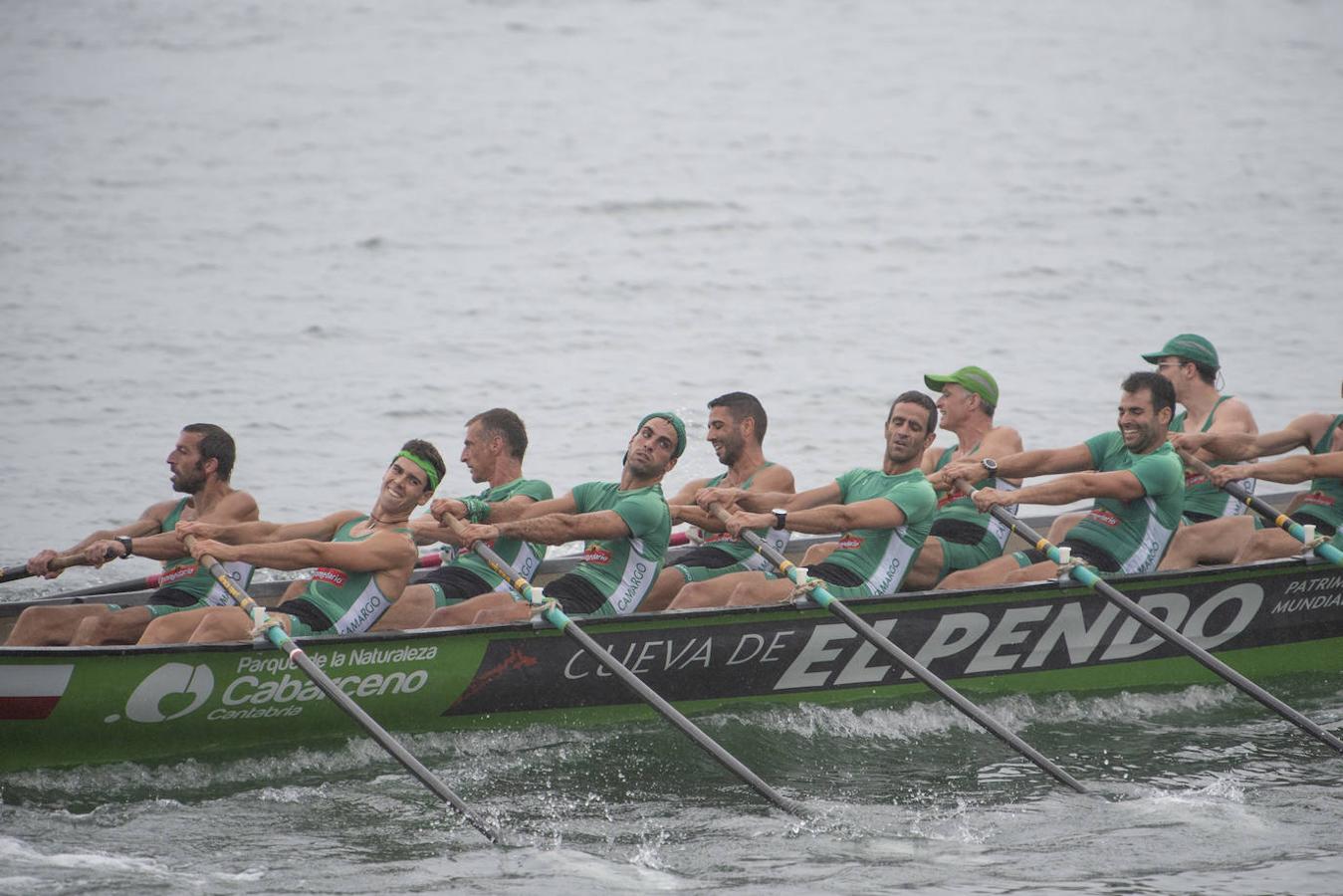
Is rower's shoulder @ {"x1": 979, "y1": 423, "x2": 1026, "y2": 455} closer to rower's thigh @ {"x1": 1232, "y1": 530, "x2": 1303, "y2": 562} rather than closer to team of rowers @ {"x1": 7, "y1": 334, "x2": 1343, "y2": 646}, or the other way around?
team of rowers @ {"x1": 7, "y1": 334, "x2": 1343, "y2": 646}

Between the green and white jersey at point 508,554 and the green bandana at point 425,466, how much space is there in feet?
2.92

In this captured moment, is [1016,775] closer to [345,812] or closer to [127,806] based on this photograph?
[345,812]

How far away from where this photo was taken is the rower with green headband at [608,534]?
10.3 meters

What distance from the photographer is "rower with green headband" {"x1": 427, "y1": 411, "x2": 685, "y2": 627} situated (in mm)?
10320

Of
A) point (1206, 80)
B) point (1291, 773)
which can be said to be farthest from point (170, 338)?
point (1206, 80)

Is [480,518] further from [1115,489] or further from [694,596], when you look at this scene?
[1115,489]

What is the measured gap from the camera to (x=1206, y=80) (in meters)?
41.3

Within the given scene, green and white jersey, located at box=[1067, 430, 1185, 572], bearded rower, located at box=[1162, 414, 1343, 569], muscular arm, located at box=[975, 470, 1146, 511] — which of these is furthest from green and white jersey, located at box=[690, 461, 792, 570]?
bearded rower, located at box=[1162, 414, 1343, 569]

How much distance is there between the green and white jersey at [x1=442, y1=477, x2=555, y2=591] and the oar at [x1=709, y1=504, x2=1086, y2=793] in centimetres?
143

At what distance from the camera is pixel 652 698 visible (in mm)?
9695

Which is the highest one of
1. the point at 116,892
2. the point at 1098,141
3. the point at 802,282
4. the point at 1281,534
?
the point at 1098,141

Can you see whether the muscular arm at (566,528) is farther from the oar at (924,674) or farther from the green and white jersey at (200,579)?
the green and white jersey at (200,579)

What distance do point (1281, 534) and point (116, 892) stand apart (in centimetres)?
764

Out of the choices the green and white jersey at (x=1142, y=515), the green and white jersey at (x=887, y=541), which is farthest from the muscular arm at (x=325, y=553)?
the green and white jersey at (x=1142, y=515)
